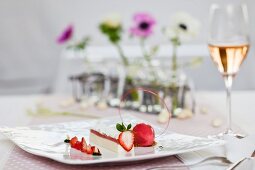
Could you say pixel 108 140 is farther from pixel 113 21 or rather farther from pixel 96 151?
A: pixel 113 21

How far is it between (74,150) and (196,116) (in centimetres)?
62

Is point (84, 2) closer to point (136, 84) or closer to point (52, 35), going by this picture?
point (52, 35)

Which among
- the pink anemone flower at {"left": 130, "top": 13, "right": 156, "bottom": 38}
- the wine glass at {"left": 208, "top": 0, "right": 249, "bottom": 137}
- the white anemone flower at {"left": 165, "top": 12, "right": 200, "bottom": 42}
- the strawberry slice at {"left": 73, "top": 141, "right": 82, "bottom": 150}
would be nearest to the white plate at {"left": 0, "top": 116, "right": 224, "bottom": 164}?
the strawberry slice at {"left": 73, "top": 141, "right": 82, "bottom": 150}

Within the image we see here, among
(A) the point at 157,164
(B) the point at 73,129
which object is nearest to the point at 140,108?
(B) the point at 73,129

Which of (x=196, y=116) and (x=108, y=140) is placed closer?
(x=108, y=140)

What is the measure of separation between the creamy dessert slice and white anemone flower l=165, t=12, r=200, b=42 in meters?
0.72

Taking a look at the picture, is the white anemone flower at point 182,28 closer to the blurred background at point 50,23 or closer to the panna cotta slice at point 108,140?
the panna cotta slice at point 108,140

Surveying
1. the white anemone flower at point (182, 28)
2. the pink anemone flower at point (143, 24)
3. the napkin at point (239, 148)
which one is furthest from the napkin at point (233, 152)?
the pink anemone flower at point (143, 24)

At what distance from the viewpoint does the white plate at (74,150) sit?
0.98 m

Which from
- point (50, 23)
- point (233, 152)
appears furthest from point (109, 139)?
point (50, 23)

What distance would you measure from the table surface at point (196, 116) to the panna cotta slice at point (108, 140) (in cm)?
18

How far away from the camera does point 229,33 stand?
3.89 feet

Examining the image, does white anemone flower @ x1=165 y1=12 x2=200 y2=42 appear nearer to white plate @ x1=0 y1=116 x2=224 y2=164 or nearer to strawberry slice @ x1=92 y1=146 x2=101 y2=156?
white plate @ x1=0 y1=116 x2=224 y2=164

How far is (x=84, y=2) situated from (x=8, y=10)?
0.68m
